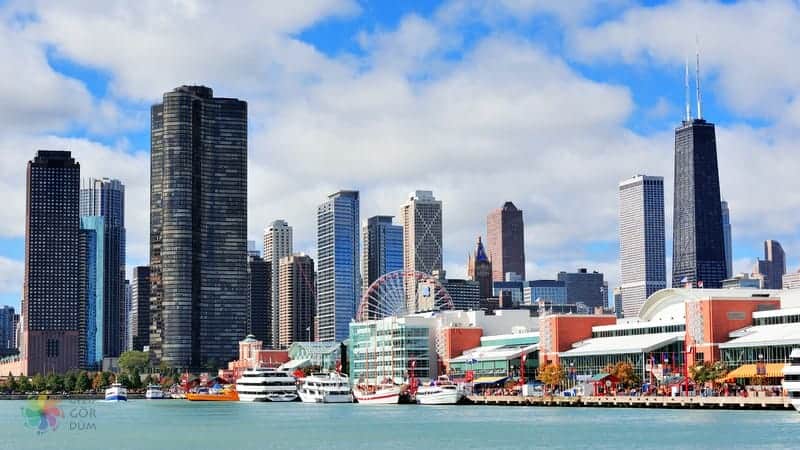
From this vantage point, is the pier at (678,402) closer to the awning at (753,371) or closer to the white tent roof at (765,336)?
the awning at (753,371)

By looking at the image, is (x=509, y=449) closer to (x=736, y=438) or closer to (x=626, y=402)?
(x=736, y=438)

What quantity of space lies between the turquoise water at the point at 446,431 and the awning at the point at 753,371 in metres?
16.8

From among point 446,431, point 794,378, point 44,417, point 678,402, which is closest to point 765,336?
point 678,402

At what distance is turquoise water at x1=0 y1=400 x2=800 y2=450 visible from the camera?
120 metres

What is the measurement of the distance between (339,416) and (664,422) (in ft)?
177

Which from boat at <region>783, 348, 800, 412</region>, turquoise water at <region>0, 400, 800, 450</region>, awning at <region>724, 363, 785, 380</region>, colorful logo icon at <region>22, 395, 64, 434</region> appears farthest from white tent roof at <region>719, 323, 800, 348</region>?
colorful logo icon at <region>22, 395, 64, 434</region>

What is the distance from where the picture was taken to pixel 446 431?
462ft

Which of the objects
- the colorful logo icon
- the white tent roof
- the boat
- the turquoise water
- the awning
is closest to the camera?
the turquoise water

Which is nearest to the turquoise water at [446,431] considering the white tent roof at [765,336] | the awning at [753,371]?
the awning at [753,371]

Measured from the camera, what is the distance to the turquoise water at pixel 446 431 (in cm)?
12044

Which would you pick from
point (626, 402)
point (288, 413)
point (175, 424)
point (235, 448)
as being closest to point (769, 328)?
point (626, 402)

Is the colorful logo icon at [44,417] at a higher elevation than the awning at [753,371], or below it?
below

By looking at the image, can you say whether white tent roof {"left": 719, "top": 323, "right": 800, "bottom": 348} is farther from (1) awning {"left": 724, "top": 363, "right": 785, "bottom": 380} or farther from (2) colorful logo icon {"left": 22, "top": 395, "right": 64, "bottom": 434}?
(2) colorful logo icon {"left": 22, "top": 395, "right": 64, "bottom": 434}

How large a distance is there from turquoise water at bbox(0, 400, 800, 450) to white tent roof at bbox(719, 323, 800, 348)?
22.7 metres
